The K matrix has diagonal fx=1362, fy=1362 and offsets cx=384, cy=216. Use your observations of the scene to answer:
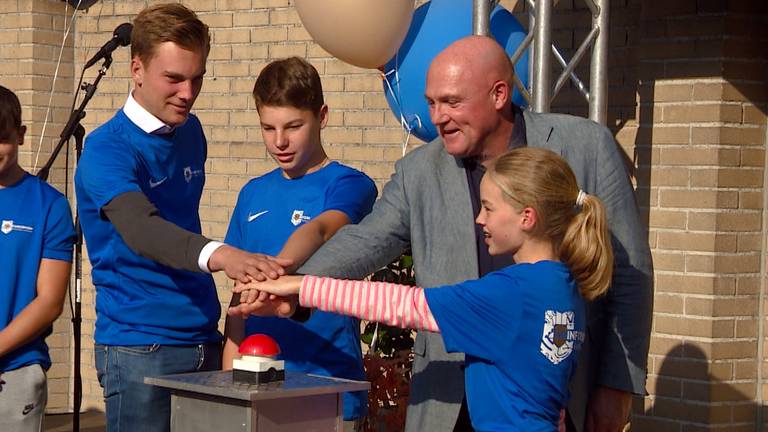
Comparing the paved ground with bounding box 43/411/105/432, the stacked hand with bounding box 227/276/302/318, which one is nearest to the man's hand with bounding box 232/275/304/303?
the stacked hand with bounding box 227/276/302/318

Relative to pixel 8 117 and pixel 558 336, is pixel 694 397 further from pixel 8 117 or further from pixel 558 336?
pixel 8 117

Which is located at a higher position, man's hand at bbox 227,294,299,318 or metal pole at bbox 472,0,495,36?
metal pole at bbox 472,0,495,36

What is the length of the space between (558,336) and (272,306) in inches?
31.1

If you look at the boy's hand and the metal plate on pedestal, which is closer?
the metal plate on pedestal

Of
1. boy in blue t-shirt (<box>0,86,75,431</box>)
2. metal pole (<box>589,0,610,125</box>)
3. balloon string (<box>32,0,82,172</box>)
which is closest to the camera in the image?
boy in blue t-shirt (<box>0,86,75,431</box>)

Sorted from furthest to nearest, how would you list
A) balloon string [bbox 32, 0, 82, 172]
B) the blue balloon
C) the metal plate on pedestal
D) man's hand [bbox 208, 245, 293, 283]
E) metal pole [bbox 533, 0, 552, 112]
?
balloon string [bbox 32, 0, 82, 172], the blue balloon, metal pole [bbox 533, 0, 552, 112], man's hand [bbox 208, 245, 293, 283], the metal plate on pedestal

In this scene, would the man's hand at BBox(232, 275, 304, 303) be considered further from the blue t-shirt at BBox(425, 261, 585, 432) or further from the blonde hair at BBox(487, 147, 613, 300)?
the blonde hair at BBox(487, 147, 613, 300)

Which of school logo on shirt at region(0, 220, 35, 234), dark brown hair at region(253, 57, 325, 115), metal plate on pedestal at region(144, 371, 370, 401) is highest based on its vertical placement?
dark brown hair at region(253, 57, 325, 115)

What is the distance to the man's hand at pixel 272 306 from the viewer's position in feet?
11.8

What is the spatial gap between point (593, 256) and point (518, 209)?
0.74ft

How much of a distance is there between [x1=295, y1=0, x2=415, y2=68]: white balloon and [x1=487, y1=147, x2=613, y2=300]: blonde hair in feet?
8.70

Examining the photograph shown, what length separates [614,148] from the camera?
12.5 ft

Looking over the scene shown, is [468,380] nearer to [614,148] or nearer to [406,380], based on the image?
[614,148]

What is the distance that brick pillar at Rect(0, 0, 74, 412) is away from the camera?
8797 millimetres
